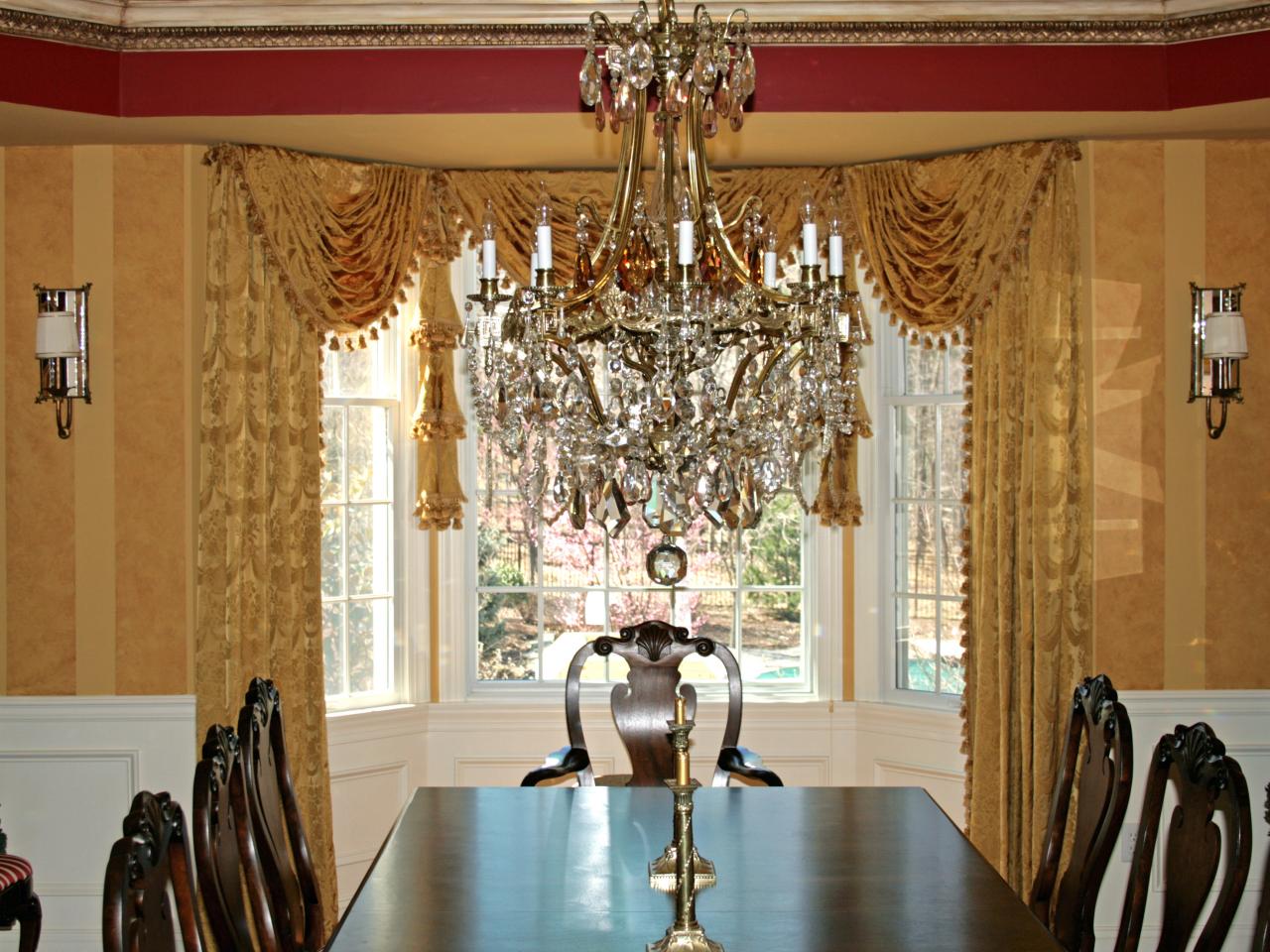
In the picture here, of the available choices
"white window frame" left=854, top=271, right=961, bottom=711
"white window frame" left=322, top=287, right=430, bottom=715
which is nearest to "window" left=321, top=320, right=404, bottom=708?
"white window frame" left=322, top=287, right=430, bottom=715

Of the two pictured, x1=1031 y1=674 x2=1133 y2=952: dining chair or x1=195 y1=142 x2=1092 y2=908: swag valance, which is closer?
x1=1031 y1=674 x2=1133 y2=952: dining chair

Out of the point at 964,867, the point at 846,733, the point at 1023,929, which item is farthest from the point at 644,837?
the point at 846,733

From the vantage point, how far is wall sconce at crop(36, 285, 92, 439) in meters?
4.03

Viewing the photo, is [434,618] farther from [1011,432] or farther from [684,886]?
[684,886]

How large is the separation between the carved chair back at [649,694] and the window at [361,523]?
4.15 ft

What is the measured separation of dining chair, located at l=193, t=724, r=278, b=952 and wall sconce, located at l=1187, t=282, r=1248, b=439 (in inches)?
125

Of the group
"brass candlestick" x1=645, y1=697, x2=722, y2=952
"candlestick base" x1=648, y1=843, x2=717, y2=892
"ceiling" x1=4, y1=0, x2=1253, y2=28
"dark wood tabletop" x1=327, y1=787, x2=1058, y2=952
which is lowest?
"dark wood tabletop" x1=327, y1=787, x2=1058, y2=952

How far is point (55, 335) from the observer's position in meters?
4.02

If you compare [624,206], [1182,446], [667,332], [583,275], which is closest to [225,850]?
[667,332]

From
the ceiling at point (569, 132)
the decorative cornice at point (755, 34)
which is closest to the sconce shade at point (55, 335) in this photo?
the ceiling at point (569, 132)

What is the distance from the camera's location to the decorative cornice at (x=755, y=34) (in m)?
3.79

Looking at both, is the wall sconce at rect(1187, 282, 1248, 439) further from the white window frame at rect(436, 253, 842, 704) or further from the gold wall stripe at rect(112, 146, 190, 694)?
the gold wall stripe at rect(112, 146, 190, 694)

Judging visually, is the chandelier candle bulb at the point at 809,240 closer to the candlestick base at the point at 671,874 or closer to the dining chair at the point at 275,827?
the candlestick base at the point at 671,874

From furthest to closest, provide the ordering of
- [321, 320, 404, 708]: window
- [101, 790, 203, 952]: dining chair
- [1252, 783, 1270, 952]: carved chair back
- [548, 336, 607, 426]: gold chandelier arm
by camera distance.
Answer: [321, 320, 404, 708]: window < [548, 336, 607, 426]: gold chandelier arm < [1252, 783, 1270, 952]: carved chair back < [101, 790, 203, 952]: dining chair
